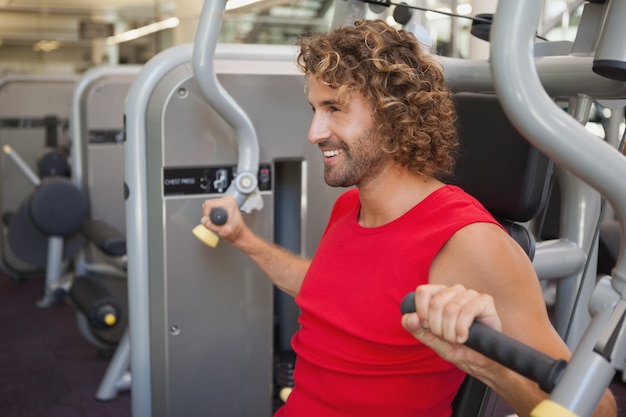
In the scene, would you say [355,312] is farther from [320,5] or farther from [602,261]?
[320,5]

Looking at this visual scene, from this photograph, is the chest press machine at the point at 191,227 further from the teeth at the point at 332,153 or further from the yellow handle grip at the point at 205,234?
the teeth at the point at 332,153

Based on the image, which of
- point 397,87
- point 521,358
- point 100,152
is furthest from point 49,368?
point 521,358

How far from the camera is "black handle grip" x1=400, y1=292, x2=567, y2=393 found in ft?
2.40

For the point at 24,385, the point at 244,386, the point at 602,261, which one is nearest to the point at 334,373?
the point at 244,386

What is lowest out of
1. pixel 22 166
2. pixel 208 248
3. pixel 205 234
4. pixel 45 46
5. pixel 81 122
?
pixel 45 46

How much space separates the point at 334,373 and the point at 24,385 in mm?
2338

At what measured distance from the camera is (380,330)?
1241 millimetres

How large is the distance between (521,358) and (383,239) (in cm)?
59

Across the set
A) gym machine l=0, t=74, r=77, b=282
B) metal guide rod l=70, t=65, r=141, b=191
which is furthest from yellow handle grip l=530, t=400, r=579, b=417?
gym machine l=0, t=74, r=77, b=282

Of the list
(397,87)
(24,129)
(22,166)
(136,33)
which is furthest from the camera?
(136,33)

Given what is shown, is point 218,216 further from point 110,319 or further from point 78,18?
point 78,18

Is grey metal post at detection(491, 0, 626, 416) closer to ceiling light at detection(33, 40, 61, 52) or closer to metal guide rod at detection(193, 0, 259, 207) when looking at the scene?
Result: metal guide rod at detection(193, 0, 259, 207)

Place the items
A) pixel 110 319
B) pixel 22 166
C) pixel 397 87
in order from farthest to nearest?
pixel 22 166, pixel 110 319, pixel 397 87

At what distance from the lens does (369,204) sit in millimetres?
1385
